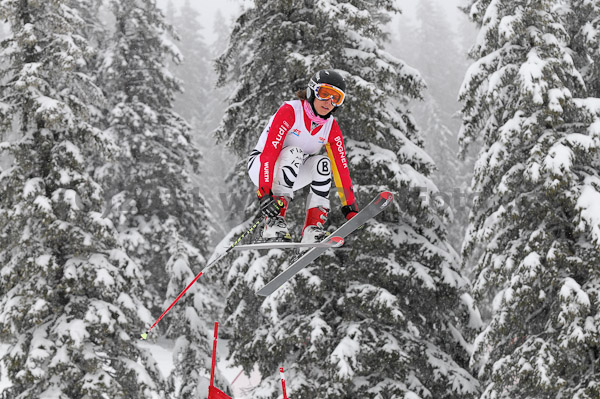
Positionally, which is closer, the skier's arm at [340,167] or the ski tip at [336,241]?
the ski tip at [336,241]

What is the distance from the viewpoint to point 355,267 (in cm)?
1243

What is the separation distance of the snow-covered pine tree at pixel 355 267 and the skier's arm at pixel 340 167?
16.1 ft

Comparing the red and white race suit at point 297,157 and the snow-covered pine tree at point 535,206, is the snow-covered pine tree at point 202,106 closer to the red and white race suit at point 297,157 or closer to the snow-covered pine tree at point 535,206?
the snow-covered pine tree at point 535,206

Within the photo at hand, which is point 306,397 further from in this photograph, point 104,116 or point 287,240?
point 104,116

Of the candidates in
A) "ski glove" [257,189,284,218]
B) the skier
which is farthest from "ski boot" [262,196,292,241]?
"ski glove" [257,189,284,218]

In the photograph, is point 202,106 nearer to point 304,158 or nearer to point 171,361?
point 171,361

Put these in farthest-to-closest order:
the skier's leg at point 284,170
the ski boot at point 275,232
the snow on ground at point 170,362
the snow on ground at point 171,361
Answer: the snow on ground at point 171,361 < the snow on ground at point 170,362 < the ski boot at point 275,232 < the skier's leg at point 284,170

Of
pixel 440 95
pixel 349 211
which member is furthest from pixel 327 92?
pixel 440 95

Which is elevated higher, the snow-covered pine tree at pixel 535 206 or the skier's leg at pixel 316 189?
the skier's leg at pixel 316 189

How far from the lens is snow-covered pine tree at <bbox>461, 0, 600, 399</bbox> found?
35.6ft

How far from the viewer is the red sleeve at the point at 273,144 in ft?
18.6

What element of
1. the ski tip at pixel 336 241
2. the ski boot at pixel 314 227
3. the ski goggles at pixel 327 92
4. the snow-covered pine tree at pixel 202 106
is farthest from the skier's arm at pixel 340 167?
the snow-covered pine tree at pixel 202 106


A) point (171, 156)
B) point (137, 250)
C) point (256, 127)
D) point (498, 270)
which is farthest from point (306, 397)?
point (171, 156)

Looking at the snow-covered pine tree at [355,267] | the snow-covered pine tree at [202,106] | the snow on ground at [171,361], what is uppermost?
the snow-covered pine tree at [202,106]
